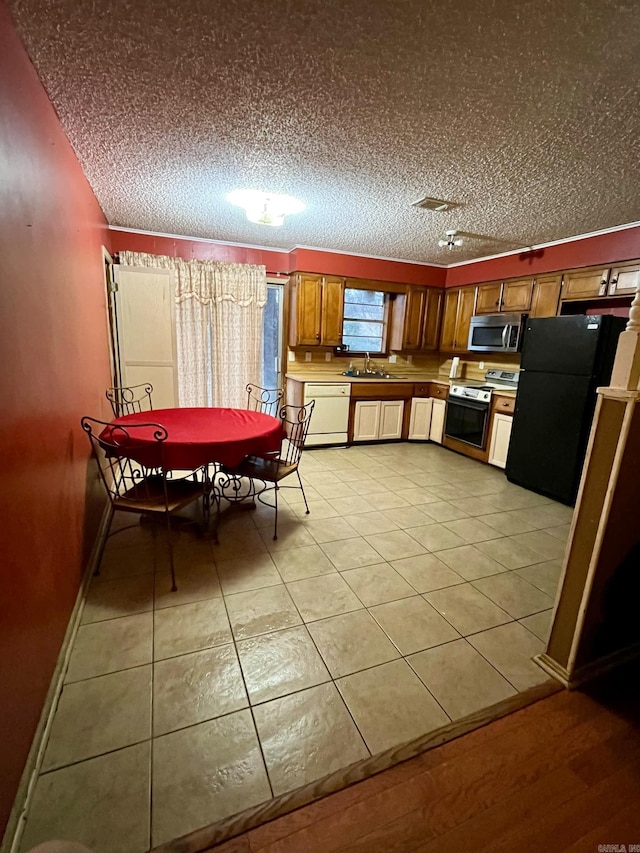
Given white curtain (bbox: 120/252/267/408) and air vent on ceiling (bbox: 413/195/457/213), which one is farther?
white curtain (bbox: 120/252/267/408)

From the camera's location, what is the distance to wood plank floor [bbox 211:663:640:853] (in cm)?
107

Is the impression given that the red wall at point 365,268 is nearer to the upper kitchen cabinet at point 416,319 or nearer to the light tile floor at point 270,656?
the upper kitchen cabinet at point 416,319

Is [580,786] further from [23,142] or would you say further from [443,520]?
[23,142]

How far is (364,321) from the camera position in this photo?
5398 mm

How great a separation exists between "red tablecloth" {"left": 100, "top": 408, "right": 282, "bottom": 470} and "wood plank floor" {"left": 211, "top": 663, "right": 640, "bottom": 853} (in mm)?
1567

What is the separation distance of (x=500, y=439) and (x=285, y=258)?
3.46 meters

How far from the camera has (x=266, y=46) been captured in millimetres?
1463

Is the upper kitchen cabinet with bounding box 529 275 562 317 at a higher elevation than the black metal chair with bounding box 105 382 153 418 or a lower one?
higher

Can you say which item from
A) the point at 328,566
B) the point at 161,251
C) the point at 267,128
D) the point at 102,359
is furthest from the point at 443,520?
the point at 161,251

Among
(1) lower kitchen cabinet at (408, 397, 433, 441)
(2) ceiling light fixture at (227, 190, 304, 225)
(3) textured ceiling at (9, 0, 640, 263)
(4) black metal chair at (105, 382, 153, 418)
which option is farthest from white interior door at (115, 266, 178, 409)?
(1) lower kitchen cabinet at (408, 397, 433, 441)

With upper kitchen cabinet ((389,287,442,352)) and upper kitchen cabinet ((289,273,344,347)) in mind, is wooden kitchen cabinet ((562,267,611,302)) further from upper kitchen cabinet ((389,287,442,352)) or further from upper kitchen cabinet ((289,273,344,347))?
upper kitchen cabinet ((289,273,344,347))

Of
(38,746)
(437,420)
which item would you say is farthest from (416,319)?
(38,746)

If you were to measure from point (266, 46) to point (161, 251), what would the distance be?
11.2ft

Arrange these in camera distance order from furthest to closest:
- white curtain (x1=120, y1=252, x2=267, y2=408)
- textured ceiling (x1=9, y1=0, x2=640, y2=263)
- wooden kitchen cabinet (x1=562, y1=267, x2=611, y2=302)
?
1. white curtain (x1=120, y1=252, x2=267, y2=408)
2. wooden kitchen cabinet (x1=562, y1=267, x2=611, y2=302)
3. textured ceiling (x1=9, y1=0, x2=640, y2=263)
